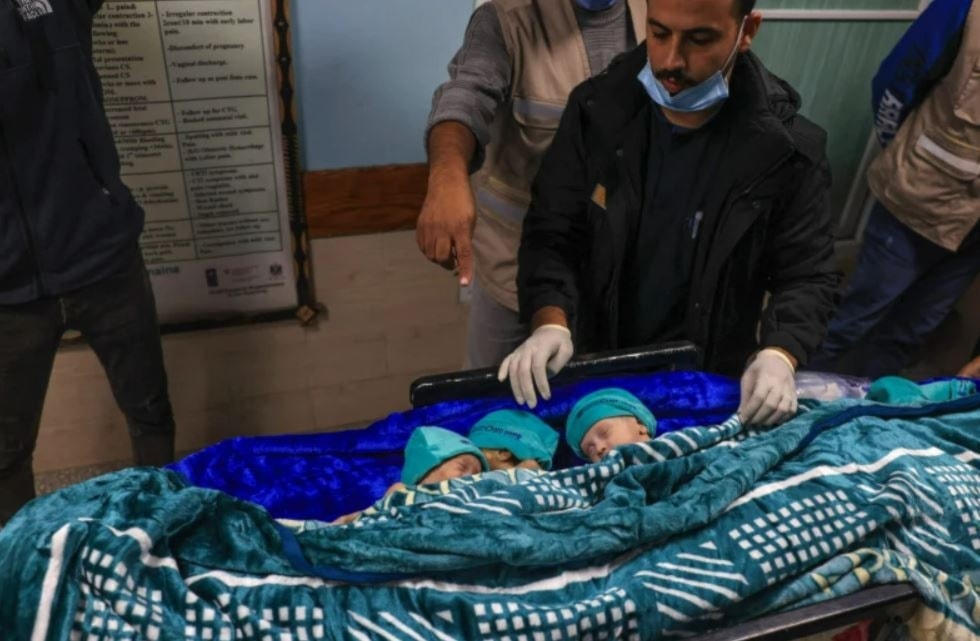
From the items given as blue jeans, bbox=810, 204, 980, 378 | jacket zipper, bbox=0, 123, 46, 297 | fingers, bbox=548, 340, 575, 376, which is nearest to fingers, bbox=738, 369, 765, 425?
fingers, bbox=548, 340, 575, 376

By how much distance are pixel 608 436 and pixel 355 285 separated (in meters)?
1.11

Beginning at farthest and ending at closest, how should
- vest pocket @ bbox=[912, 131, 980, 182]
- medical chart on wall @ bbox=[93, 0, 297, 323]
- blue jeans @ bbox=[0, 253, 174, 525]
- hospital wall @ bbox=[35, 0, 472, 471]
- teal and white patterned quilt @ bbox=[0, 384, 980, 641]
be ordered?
1. vest pocket @ bbox=[912, 131, 980, 182]
2. hospital wall @ bbox=[35, 0, 472, 471]
3. medical chart on wall @ bbox=[93, 0, 297, 323]
4. blue jeans @ bbox=[0, 253, 174, 525]
5. teal and white patterned quilt @ bbox=[0, 384, 980, 641]

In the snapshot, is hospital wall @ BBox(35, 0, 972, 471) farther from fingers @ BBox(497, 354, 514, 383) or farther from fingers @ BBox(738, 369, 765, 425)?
fingers @ BBox(738, 369, 765, 425)

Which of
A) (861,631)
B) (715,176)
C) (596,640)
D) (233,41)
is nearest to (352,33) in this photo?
(233,41)

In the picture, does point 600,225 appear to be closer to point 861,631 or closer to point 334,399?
point 861,631

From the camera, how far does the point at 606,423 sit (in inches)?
48.4

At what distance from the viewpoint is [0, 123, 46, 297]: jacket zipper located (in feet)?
4.25

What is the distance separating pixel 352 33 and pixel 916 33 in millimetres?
1514

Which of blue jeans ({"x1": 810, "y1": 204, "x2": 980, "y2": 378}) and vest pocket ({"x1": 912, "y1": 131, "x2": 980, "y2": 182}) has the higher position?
vest pocket ({"x1": 912, "y1": 131, "x2": 980, "y2": 182})

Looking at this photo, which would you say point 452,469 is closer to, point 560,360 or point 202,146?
point 560,360

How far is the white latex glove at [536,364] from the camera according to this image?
124 cm

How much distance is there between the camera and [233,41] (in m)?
1.69

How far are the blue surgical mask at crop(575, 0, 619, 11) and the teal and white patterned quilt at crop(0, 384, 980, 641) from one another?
0.89 m

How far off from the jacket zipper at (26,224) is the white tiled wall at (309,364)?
0.59m
